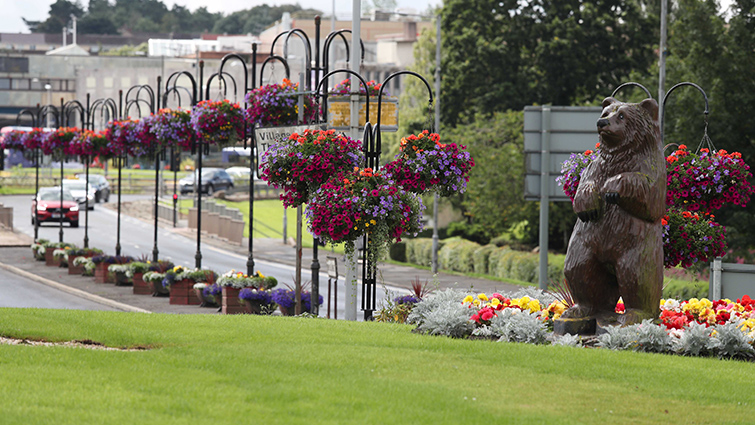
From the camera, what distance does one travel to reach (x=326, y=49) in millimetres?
17688

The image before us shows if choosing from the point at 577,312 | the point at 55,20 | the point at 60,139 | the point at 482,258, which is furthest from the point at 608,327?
the point at 55,20

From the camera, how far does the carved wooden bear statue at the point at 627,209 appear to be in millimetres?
11195

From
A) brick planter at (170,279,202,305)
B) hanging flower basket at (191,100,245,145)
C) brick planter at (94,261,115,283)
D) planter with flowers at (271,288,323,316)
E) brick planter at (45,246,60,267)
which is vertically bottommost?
brick planter at (45,246,60,267)

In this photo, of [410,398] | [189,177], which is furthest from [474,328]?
[189,177]

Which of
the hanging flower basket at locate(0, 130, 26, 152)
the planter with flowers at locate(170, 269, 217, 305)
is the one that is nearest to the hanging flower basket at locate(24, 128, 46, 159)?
the hanging flower basket at locate(0, 130, 26, 152)

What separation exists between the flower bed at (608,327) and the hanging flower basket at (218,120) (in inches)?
369

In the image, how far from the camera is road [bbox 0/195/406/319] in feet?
113

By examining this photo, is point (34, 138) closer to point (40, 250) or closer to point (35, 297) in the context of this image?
point (40, 250)

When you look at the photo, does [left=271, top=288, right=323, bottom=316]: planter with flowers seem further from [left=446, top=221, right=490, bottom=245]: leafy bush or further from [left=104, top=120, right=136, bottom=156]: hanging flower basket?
[left=446, top=221, right=490, bottom=245]: leafy bush

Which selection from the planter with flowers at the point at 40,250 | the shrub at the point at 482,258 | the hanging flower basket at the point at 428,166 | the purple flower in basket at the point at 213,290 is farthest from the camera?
the shrub at the point at 482,258

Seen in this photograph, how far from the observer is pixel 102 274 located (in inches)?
1062

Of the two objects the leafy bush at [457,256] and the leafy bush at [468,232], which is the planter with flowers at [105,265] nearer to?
the leafy bush at [457,256]

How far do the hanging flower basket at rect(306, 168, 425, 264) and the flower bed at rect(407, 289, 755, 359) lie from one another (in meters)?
1.16

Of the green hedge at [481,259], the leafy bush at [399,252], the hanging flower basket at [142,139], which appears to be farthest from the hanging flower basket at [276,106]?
the leafy bush at [399,252]
